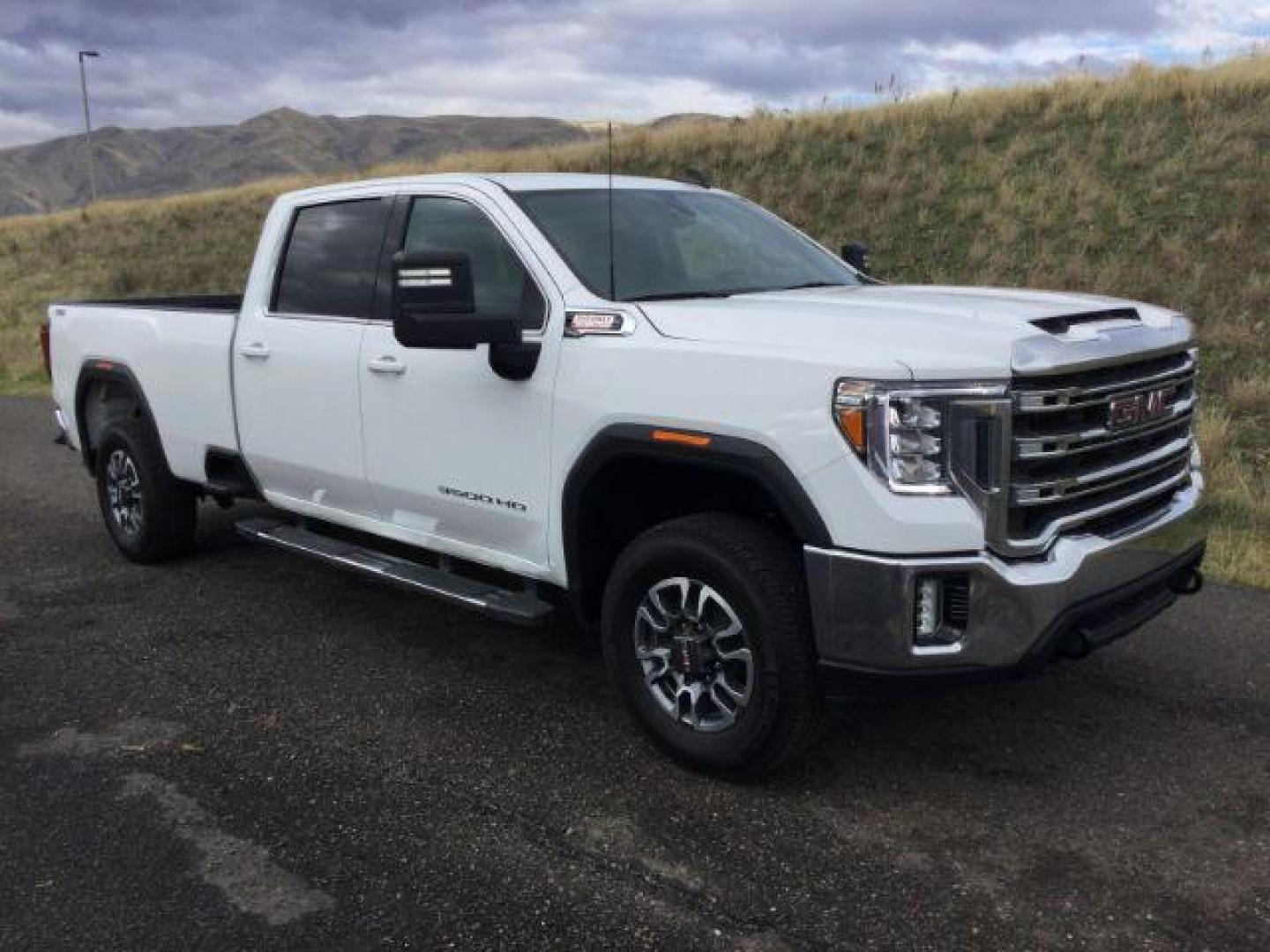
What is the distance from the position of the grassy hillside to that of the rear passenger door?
5.22 metres

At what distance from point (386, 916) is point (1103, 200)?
45.4ft

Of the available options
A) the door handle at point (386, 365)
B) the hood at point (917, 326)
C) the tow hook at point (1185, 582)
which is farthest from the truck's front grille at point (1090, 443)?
the door handle at point (386, 365)

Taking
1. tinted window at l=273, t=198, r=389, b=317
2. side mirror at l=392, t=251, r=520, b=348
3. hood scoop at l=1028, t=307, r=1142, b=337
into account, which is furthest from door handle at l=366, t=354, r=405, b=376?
hood scoop at l=1028, t=307, r=1142, b=337

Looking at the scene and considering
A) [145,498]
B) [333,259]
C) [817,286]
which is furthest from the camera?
[145,498]

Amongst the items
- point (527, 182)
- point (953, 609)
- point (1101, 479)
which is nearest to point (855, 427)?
point (953, 609)

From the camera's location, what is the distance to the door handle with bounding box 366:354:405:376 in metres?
4.56

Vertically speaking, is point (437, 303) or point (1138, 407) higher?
point (437, 303)

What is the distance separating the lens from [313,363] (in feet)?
16.5

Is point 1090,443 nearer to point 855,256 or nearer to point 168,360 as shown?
point 855,256

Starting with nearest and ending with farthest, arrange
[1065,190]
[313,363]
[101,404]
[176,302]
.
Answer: [313,363] → [101,404] → [176,302] → [1065,190]

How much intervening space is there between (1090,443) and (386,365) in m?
2.62

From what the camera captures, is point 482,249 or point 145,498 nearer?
point 482,249

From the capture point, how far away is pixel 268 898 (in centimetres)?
315

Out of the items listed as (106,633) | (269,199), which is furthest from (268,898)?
(269,199)
